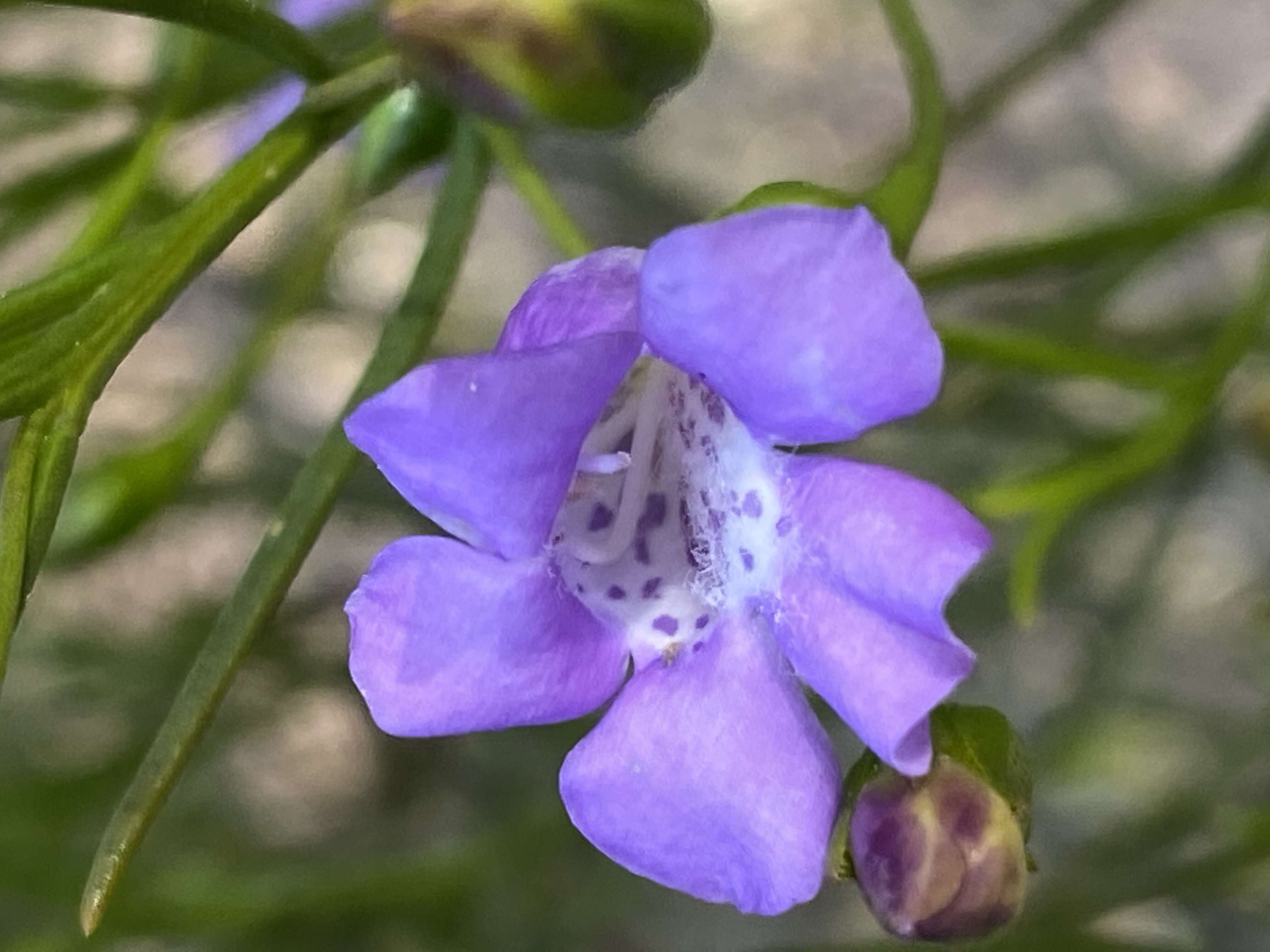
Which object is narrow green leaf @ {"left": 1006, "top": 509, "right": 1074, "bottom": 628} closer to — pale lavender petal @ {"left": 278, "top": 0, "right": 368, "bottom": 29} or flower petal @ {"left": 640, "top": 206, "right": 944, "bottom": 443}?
flower petal @ {"left": 640, "top": 206, "right": 944, "bottom": 443}

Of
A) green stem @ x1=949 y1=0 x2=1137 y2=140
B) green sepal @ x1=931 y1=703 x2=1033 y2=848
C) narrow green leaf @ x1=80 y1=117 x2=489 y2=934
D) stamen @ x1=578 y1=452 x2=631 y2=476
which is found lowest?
green stem @ x1=949 y1=0 x2=1137 y2=140

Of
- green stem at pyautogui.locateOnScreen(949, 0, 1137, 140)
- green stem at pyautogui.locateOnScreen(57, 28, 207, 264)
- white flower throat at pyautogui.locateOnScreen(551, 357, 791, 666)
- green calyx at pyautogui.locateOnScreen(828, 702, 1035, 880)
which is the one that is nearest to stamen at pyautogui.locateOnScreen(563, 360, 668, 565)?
white flower throat at pyautogui.locateOnScreen(551, 357, 791, 666)

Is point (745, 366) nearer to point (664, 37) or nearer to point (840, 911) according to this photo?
point (664, 37)

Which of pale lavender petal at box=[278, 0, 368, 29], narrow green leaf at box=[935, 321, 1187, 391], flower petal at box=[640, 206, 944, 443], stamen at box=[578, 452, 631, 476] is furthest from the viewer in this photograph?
pale lavender petal at box=[278, 0, 368, 29]

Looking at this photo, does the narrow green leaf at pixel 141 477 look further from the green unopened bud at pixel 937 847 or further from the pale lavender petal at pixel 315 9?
the green unopened bud at pixel 937 847

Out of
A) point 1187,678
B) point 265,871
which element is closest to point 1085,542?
point 1187,678

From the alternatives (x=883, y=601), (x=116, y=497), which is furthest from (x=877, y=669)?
(x=116, y=497)
